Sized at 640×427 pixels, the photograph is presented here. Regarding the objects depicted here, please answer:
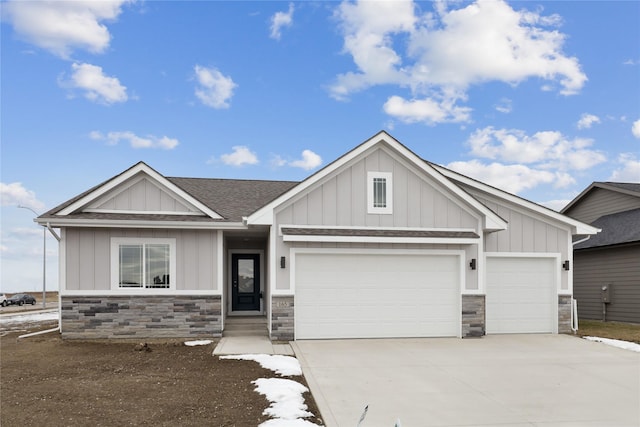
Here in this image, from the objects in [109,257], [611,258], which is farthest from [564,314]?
[109,257]

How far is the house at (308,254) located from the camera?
1251 cm

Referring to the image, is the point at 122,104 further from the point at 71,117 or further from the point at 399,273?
the point at 399,273

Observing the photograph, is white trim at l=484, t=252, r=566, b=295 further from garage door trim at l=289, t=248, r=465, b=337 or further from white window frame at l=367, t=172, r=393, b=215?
white window frame at l=367, t=172, r=393, b=215

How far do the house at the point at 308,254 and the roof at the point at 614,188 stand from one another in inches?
374

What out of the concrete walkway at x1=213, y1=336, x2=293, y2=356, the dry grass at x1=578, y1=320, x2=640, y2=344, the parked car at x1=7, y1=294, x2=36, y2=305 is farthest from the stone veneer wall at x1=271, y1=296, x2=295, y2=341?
the parked car at x1=7, y1=294, x2=36, y2=305

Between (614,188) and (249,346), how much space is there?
17.0 m

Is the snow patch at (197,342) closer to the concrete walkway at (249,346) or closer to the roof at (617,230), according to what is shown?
the concrete walkway at (249,346)

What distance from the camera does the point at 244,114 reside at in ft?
62.6

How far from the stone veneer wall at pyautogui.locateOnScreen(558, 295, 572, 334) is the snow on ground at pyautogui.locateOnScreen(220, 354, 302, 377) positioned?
8.44 metres

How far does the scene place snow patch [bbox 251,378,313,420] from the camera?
256 inches

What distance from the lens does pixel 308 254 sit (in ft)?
41.4

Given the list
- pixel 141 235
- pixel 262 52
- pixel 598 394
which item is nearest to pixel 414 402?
pixel 598 394

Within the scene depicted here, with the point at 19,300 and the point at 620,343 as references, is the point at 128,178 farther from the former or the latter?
the point at 19,300

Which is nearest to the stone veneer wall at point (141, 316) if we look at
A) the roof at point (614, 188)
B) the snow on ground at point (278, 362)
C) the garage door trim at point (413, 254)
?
the garage door trim at point (413, 254)
